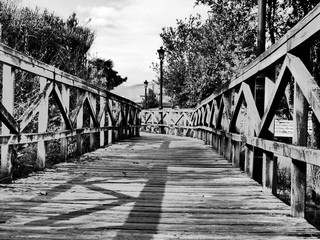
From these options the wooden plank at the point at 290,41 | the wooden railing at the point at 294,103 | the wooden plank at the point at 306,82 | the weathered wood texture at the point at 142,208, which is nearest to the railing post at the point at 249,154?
the wooden railing at the point at 294,103

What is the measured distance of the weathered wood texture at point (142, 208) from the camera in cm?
240

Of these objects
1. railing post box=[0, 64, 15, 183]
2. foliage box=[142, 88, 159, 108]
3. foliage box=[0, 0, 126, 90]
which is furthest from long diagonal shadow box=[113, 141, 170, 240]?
foliage box=[142, 88, 159, 108]

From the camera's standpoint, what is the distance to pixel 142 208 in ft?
9.87

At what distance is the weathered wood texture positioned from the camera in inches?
94.6

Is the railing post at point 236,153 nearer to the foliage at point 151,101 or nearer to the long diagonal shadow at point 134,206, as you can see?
the long diagonal shadow at point 134,206

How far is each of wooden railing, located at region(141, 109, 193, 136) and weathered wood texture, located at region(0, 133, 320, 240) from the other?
12132mm

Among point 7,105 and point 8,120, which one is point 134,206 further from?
point 7,105

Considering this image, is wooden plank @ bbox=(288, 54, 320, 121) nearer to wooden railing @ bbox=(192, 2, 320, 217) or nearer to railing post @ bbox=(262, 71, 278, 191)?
wooden railing @ bbox=(192, 2, 320, 217)

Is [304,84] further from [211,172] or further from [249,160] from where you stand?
[211,172]

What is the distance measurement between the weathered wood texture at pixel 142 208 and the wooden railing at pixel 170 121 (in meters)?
12.1

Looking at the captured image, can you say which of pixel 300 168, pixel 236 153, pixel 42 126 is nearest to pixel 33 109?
pixel 42 126

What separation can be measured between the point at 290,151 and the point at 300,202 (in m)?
0.36

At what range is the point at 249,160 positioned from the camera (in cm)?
464

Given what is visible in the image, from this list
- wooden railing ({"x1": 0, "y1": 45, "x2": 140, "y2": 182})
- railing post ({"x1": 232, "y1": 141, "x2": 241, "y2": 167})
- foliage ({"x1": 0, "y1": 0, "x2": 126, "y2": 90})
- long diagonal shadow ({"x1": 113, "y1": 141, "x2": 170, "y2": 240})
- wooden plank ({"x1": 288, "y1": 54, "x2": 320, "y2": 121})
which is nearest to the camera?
wooden plank ({"x1": 288, "y1": 54, "x2": 320, "y2": 121})
